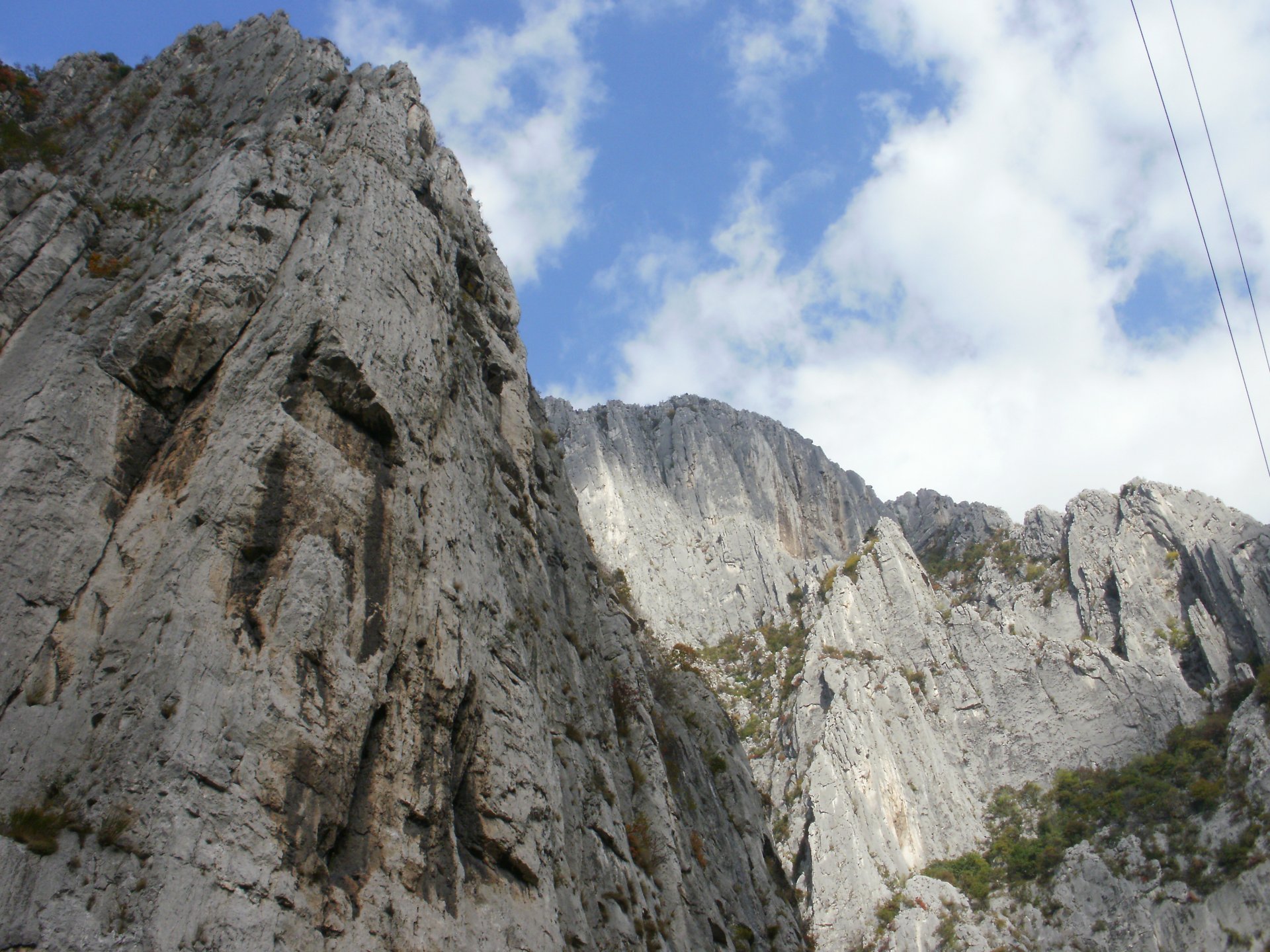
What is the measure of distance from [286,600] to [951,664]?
210 feet

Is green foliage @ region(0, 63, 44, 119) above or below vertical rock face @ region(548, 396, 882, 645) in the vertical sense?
below

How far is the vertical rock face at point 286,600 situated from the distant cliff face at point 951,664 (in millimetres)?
34988

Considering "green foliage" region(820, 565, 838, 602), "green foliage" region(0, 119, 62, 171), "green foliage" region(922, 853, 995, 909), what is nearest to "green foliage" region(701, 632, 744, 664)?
"green foliage" region(820, 565, 838, 602)

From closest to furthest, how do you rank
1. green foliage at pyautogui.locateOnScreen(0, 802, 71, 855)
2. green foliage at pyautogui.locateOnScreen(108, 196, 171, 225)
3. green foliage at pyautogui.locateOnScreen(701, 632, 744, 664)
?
green foliage at pyautogui.locateOnScreen(0, 802, 71, 855) → green foliage at pyautogui.locateOnScreen(108, 196, 171, 225) → green foliage at pyautogui.locateOnScreen(701, 632, 744, 664)

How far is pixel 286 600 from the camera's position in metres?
11.2

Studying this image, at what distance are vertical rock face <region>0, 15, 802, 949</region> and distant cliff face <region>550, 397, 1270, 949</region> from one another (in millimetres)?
34988

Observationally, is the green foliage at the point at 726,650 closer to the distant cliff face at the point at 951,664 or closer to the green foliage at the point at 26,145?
the distant cliff face at the point at 951,664

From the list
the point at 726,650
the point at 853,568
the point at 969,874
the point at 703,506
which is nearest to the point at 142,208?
the point at 969,874

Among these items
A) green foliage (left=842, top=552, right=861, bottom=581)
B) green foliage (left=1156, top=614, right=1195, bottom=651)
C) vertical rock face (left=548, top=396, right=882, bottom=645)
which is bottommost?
green foliage (left=1156, top=614, right=1195, bottom=651)

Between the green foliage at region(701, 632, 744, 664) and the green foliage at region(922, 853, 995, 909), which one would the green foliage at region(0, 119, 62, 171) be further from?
the green foliage at region(701, 632, 744, 664)

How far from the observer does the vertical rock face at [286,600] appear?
9.30 meters

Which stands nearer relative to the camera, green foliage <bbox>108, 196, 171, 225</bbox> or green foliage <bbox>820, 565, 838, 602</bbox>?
green foliage <bbox>108, 196, 171, 225</bbox>

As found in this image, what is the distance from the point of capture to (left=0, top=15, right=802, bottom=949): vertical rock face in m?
9.30

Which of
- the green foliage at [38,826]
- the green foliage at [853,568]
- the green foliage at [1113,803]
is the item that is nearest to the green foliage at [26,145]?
the green foliage at [38,826]
